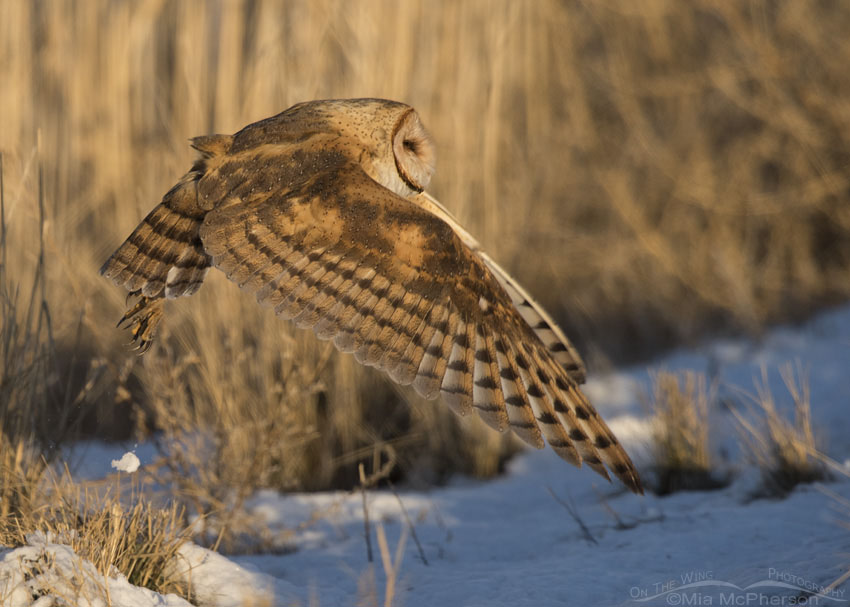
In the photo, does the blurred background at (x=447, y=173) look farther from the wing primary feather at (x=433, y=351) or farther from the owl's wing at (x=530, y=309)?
the wing primary feather at (x=433, y=351)

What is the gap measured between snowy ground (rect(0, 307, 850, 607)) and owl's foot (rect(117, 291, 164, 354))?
26.6 inches

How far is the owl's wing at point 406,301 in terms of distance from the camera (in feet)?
8.32

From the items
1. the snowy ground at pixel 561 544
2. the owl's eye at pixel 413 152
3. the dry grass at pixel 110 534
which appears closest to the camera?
the dry grass at pixel 110 534

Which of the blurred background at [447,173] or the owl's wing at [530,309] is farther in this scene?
the blurred background at [447,173]

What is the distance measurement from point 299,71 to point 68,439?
6.47ft

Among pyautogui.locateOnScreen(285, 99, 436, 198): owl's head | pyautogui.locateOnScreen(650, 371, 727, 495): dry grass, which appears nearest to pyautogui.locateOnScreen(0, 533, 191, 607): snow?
pyautogui.locateOnScreen(285, 99, 436, 198): owl's head

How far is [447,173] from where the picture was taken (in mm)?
4777

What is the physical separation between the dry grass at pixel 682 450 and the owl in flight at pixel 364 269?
1251mm

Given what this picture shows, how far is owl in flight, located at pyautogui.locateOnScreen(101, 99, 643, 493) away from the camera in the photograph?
2549 mm

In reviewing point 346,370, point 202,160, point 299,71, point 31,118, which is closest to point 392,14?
point 299,71

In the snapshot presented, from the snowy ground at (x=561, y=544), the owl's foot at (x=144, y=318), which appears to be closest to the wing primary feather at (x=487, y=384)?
the snowy ground at (x=561, y=544)

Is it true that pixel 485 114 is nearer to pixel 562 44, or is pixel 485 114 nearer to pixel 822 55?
pixel 562 44

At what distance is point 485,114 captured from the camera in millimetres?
4828

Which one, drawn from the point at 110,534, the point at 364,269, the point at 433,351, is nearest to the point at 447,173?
the point at 364,269
